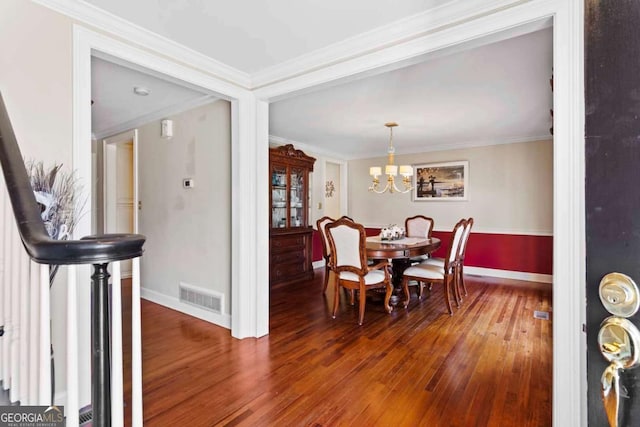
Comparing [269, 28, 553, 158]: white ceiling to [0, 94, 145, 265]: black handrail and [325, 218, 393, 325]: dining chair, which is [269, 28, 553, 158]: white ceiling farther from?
[0, 94, 145, 265]: black handrail

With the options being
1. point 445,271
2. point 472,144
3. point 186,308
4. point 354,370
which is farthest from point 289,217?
point 472,144

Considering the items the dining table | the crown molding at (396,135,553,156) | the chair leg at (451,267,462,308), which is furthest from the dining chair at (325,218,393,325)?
the crown molding at (396,135,553,156)

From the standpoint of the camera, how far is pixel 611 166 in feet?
1.84

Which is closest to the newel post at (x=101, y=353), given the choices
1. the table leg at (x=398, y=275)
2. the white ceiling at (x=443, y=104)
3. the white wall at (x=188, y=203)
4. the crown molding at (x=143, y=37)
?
the crown molding at (x=143, y=37)

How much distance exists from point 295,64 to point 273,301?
2.78 meters

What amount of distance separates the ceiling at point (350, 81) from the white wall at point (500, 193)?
0.31 m

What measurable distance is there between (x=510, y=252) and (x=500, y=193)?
993 mm

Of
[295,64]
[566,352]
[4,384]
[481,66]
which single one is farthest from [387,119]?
[4,384]

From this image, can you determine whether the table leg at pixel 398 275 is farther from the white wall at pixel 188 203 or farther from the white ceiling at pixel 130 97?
the white ceiling at pixel 130 97

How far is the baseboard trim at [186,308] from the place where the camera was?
312 centimetres

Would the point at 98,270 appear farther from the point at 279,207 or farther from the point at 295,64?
the point at 279,207

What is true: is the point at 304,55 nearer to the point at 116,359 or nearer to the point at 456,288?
the point at 116,359

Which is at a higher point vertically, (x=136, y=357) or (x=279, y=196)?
(x=279, y=196)

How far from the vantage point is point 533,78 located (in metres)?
2.77
